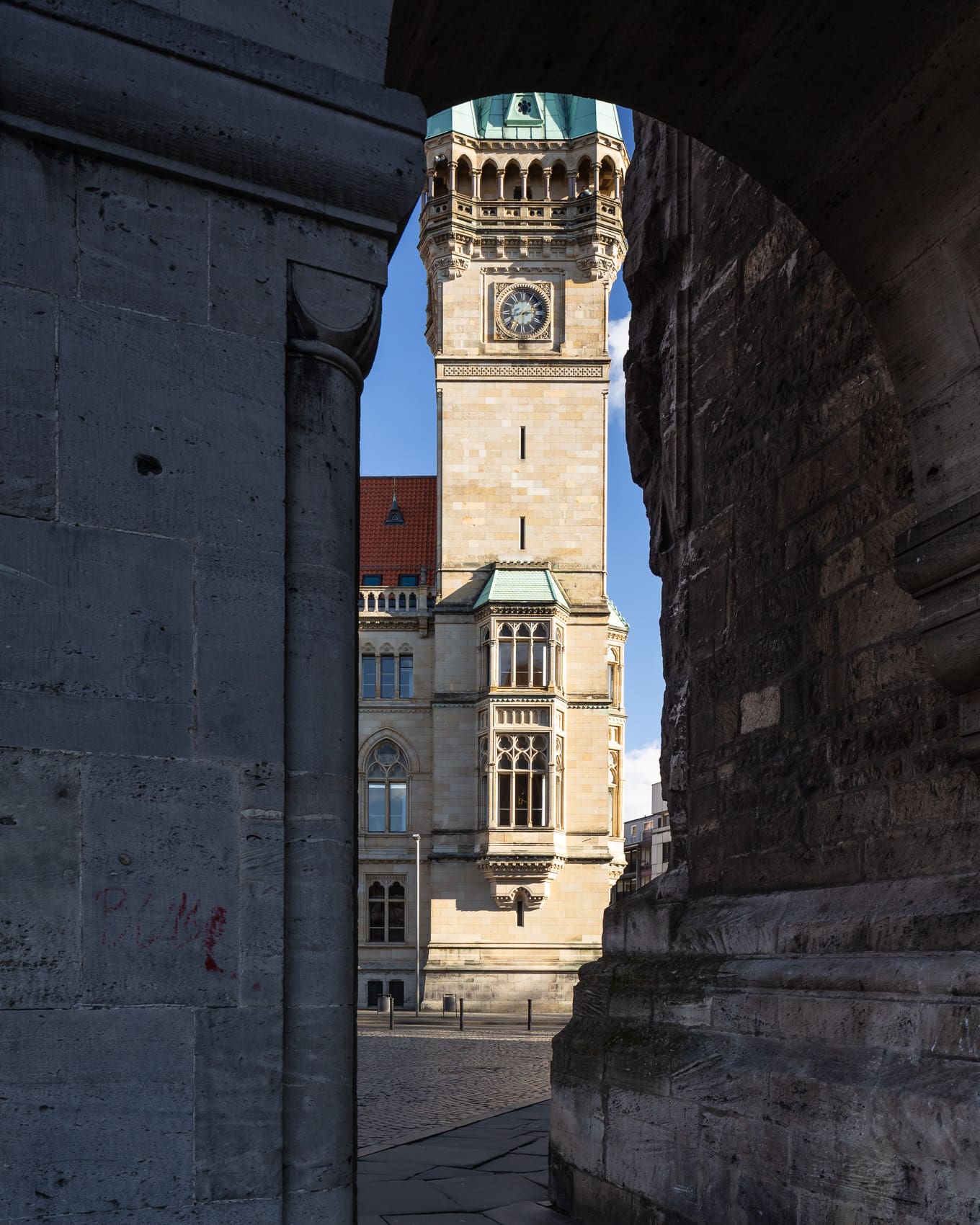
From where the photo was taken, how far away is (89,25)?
3271 mm

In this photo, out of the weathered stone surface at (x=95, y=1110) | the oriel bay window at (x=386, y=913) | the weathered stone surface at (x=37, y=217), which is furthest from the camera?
the oriel bay window at (x=386, y=913)

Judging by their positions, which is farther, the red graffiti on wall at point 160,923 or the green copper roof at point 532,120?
the green copper roof at point 532,120

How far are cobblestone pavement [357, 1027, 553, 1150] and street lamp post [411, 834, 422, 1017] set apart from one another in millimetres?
13695

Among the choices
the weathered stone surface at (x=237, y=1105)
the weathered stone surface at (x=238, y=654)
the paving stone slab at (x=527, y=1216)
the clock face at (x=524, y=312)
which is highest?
the clock face at (x=524, y=312)

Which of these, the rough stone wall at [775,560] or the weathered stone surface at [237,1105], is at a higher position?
the rough stone wall at [775,560]

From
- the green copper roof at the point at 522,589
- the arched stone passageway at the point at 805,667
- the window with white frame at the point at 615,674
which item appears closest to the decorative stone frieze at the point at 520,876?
the green copper roof at the point at 522,589

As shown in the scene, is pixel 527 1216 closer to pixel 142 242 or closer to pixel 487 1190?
pixel 487 1190

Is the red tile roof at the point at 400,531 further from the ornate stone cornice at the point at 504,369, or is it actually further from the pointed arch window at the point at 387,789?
the ornate stone cornice at the point at 504,369

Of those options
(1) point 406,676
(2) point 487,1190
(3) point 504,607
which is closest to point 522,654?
(3) point 504,607

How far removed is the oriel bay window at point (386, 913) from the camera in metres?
42.4

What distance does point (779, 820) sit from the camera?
6.40 m

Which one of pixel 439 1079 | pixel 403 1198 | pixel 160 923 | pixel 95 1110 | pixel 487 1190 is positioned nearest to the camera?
pixel 95 1110

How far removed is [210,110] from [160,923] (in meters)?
1.99

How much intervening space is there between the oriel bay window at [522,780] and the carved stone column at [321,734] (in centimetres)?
3703
